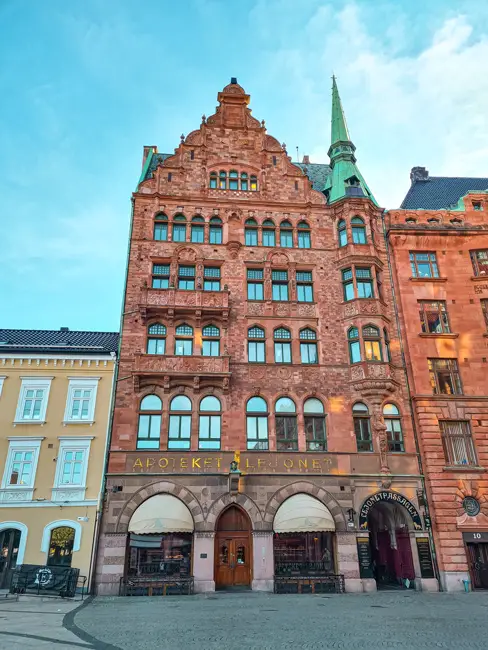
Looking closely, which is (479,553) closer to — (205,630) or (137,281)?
(205,630)

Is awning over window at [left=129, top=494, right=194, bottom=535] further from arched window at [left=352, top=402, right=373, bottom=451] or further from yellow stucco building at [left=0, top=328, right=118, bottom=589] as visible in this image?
arched window at [left=352, top=402, right=373, bottom=451]

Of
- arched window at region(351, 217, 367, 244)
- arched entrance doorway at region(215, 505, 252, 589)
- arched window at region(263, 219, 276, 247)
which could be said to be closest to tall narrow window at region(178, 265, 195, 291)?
arched window at region(263, 219, 276, 247)

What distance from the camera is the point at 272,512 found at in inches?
984

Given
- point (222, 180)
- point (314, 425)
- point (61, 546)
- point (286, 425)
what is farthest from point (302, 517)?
point (222, 180)

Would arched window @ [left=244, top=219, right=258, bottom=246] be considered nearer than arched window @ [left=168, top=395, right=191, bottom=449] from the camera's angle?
No

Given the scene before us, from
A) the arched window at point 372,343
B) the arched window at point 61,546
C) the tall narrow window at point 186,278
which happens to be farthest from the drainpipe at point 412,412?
the arched window at point 61,546

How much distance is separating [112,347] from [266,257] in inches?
465

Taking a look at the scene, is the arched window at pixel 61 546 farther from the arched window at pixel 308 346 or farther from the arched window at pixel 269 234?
the arched window at pixel 269 234

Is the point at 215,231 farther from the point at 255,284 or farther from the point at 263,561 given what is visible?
the point at 263,561

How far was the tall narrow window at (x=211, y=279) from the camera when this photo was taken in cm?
3073

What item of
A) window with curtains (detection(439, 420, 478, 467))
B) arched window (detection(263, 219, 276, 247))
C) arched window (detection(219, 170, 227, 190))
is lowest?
window with curtains (detection(439, 420, 478, 467))

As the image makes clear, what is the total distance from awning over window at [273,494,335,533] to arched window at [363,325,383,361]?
9245mm

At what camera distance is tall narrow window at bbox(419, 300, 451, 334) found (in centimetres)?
3036

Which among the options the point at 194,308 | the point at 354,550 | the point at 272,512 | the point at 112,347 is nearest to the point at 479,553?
the point at 354,550
